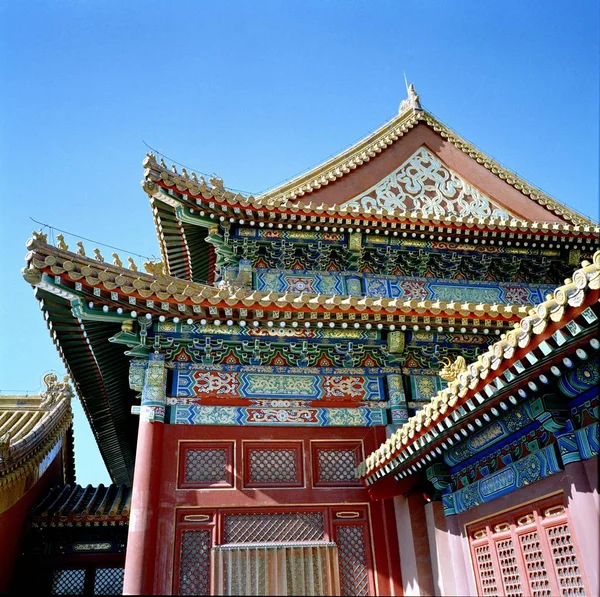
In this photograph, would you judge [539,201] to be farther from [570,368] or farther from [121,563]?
[121,563]

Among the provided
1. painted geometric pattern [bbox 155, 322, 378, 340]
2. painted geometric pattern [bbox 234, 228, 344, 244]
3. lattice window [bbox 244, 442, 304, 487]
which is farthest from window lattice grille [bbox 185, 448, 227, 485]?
painted geometric pattern [bbox 234, 228, 344, 244]

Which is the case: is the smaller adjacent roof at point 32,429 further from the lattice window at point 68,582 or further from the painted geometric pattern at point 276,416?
the painted geometric pattern at point 276,416

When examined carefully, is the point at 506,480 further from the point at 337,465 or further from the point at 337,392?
the point at 337,392

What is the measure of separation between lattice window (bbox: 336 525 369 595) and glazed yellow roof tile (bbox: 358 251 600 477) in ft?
4.35

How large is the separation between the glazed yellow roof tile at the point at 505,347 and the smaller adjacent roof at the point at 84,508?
614 cm

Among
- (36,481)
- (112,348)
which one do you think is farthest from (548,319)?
(36,481)

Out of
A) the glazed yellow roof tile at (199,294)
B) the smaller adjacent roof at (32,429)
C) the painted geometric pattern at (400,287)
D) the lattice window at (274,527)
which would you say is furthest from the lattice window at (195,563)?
the painted geometric pattern at (400,287)

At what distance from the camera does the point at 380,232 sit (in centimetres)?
1117

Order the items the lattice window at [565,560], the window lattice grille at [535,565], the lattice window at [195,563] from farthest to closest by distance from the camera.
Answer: the lattice window at [195,563]
the window lattice grille at [535,565]
the lattice window at [565,560]

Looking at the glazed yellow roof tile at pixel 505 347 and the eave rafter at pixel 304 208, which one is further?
the eave rafter at pixel 304 208

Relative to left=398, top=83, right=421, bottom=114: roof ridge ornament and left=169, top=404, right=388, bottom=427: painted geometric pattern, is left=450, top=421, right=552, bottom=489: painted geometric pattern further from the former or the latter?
left=398, top=83, right=421, bottom=114: roof ridge ornament

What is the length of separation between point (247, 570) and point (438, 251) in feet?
23.6

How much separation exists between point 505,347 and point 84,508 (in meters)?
9.61

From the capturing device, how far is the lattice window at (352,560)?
296 inches
